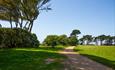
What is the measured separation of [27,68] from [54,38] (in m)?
28.8

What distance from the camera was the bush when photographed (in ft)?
99.1

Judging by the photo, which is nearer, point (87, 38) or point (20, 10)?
point (20, 10)

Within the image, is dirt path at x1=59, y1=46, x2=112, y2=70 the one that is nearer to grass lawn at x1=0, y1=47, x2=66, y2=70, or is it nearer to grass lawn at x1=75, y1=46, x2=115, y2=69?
grass lawn at x1=0, y1=47, x2=66, y2=70

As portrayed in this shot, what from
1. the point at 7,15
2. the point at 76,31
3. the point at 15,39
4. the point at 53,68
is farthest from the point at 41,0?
the point at 76,31

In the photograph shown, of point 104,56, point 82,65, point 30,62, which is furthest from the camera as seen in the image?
point 104,56

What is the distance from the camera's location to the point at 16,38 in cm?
3278

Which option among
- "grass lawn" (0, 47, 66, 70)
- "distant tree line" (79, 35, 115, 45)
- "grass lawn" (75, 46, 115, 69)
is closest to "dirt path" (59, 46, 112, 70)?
"grass lawn" (0, 47, 66, 70)

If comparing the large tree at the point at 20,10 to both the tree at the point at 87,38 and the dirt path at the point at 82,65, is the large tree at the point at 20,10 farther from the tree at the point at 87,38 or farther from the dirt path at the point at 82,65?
the tree at the point at 87,38

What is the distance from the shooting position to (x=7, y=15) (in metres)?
38.5

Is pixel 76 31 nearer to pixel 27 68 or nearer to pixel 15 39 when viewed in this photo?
pixel 15 39

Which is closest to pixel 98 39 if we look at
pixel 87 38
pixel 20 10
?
pixel 87 38

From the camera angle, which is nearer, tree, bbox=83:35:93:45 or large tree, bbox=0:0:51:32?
large tree, bbox=0:0:51:32

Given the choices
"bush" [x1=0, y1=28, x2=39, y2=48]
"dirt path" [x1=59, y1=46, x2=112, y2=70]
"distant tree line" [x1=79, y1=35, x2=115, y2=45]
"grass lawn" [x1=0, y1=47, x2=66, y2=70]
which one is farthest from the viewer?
"distant tree line" [x1=79, y1=35, x2=115, y2=45]

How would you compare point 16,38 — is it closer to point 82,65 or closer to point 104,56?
point 104,56
